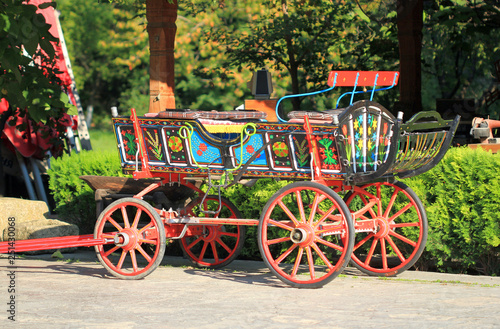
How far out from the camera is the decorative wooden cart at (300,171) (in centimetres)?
662

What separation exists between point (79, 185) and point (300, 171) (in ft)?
13.6

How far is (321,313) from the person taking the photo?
223 inches

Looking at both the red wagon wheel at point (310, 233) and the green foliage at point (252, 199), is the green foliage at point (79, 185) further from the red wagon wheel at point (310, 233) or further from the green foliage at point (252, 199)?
the red wagon wheel at point (310, 233)

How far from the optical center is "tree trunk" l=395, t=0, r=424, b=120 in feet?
40.4

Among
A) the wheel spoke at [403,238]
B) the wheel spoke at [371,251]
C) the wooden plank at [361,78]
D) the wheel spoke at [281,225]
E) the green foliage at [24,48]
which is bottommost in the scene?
the wheel spoke at [371,251]

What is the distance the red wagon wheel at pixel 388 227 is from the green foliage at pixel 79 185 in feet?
11.8

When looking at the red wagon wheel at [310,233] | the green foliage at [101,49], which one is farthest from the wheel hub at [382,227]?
the green foliage at [101,49]

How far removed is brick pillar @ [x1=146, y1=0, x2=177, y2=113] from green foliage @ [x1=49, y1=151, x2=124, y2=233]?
1.18 meters

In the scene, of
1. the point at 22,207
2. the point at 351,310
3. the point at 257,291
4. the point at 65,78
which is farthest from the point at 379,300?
the point at 65,78

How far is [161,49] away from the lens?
1077 centimetres

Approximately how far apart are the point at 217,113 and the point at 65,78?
7.67 meters

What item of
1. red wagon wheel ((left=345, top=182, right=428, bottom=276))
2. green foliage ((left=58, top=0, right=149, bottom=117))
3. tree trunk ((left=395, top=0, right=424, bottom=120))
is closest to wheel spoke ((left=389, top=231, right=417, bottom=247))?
red wagon wheel ((left=345, top=182, right=428, bottom=276))

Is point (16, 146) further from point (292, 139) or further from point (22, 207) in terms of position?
point (292, 139)

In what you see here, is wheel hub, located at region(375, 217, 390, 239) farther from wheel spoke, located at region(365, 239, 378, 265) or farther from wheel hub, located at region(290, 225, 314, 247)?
wheel hub, located at region(290, 225, 314, 247)
